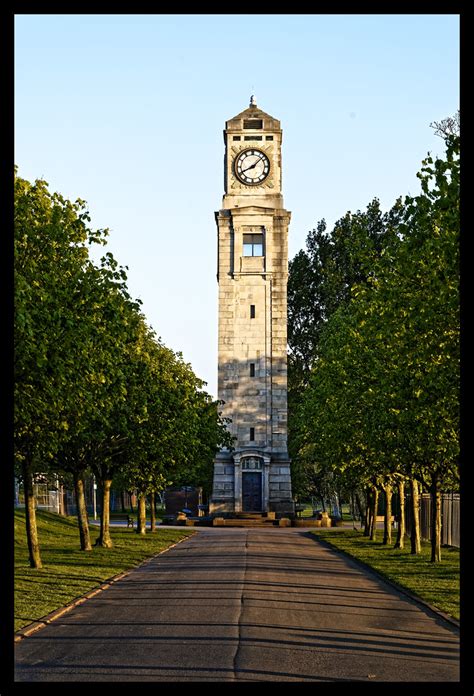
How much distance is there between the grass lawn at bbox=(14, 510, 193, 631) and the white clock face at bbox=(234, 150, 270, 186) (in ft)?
122

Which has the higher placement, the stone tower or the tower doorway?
the stone tower

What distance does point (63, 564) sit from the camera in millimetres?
38562

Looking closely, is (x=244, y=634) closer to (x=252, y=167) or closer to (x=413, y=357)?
(x=413, y=357)

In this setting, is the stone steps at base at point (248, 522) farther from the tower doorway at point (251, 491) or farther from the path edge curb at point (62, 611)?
the path edge curb at point (62, 611)

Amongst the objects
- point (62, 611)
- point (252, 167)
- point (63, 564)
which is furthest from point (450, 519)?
point (252, 167)

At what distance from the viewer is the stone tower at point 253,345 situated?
9012 cm

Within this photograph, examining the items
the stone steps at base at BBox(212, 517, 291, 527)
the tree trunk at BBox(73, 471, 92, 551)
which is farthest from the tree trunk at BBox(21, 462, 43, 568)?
the stone steps at base at BBox(212, 517, 291, 527)

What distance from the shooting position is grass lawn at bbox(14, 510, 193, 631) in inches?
1021

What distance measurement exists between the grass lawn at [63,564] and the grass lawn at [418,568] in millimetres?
8450

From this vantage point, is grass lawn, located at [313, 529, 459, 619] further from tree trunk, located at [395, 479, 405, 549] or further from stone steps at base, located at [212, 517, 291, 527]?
stone steps at base, located at [212, 517, 291, 527]
